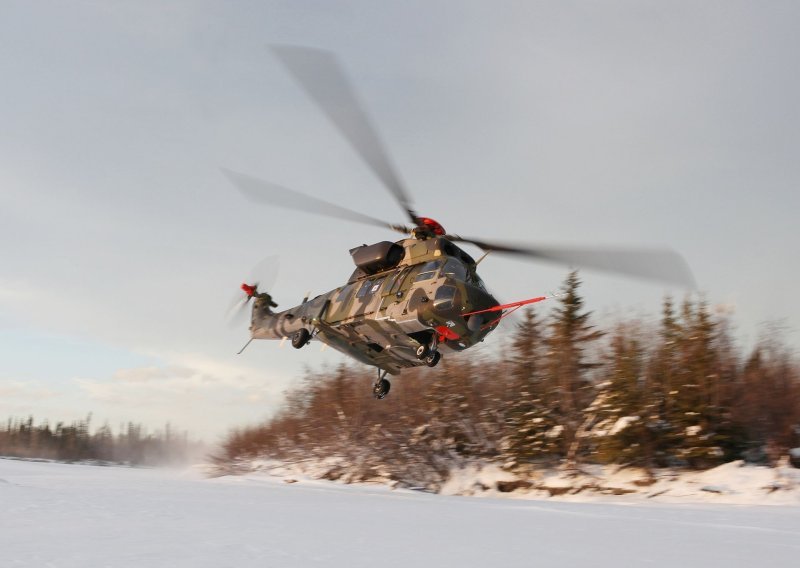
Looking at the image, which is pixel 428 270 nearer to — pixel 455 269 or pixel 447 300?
pixel 455 269

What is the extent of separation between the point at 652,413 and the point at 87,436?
118 meters

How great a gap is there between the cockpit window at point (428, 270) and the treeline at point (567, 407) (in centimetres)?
1522

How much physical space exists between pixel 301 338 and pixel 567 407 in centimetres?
1663

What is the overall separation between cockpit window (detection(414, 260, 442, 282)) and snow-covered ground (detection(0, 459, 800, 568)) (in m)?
5.26

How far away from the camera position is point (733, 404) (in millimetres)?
26234

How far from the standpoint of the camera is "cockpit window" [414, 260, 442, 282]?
1524 cm

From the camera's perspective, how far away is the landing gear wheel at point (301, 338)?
62.1 ft

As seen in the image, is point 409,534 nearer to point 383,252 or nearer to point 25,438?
point 383,252

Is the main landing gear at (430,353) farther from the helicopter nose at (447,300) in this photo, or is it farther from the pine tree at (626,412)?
the pine tree at (626,412)

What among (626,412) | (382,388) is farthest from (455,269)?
(626,412)

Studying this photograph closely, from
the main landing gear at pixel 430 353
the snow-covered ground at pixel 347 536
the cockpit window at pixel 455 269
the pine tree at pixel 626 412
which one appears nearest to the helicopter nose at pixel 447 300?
the cockpit window at pixel 455 269

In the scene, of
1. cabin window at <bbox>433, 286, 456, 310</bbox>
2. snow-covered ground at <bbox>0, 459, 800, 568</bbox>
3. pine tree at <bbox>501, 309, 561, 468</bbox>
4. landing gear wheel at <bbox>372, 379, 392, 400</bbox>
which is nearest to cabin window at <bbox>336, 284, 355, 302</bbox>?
landing gear wheel at <bbox>372, 379, 392, 400</bbox>

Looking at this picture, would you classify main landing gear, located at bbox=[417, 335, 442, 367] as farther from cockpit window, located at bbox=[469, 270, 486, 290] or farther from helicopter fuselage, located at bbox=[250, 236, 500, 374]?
cockpit window, located at bbox=[469, 270, 486, 290]

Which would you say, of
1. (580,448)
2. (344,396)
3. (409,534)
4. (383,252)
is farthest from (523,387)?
(409,534)
